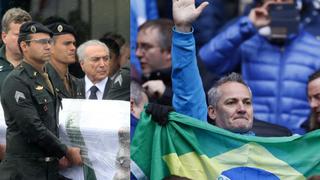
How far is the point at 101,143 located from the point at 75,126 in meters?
0.20

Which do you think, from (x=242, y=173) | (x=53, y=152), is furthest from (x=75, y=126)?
(x=242, y=173)

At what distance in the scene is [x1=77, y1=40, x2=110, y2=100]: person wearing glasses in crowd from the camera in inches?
172

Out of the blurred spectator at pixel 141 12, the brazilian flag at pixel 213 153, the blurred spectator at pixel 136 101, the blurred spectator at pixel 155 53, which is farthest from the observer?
the blurred spectator at pixel 141 12

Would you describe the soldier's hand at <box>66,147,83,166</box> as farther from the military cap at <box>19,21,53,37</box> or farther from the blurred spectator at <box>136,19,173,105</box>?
the blurred spectator at <box>136,19,173,105</box>

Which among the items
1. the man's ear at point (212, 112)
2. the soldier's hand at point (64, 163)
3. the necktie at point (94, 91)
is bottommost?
the soldier's hand at point (64, 163)

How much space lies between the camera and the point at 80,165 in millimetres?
4453

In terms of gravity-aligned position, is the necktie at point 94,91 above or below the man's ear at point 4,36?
below

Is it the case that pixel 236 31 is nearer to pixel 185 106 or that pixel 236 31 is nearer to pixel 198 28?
pixel 198 28

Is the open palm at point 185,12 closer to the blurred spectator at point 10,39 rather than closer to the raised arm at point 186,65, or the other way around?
the raised arm at point 186,65

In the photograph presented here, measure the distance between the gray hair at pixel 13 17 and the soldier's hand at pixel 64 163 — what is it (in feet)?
2.69

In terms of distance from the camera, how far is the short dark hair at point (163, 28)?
614cm

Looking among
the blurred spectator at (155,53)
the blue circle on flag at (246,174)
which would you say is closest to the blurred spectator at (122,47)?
the blue circle on flag at (246,174)

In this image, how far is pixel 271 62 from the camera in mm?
6227

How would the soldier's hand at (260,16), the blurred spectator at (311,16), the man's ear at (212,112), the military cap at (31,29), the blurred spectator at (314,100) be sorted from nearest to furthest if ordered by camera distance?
1. the military cap at (31,29)
2. the man's ear at (212,112)
3. the blurred spectator at (314,100)
4. the soldier's hand at (260,16)
5. the blurred spectator at (311,16)
